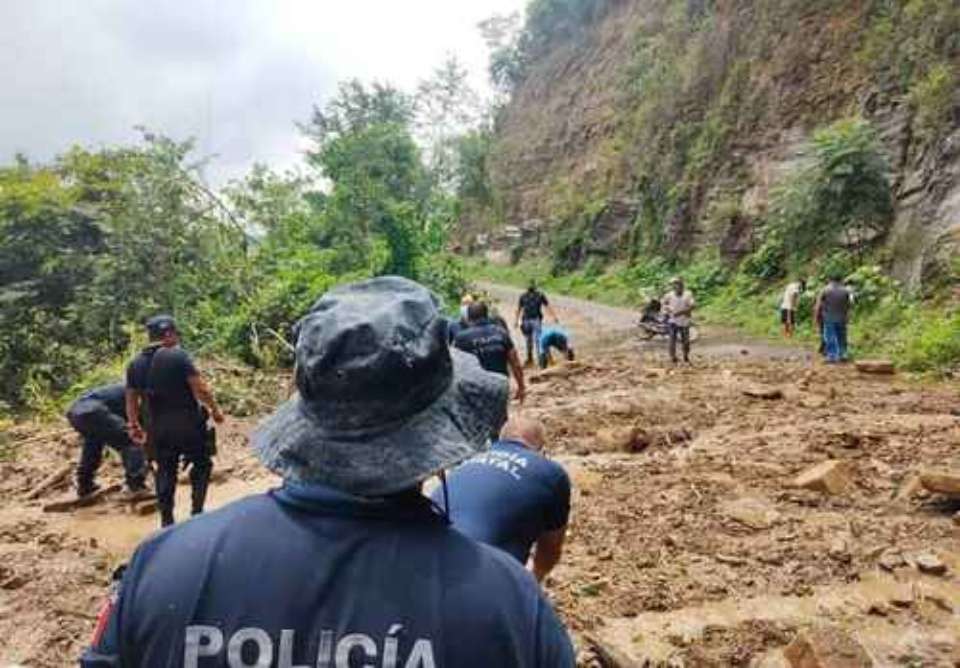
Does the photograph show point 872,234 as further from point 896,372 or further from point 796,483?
point 796,483

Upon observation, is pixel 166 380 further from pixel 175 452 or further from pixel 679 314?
pixel 679 314

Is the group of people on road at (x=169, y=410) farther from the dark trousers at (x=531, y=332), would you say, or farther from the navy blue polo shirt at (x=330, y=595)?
the dark trousers at (x=531, y=332)

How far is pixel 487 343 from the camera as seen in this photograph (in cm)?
766

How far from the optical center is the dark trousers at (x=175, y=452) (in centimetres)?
582

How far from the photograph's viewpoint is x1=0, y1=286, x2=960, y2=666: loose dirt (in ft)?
14.4

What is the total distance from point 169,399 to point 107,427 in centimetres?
196

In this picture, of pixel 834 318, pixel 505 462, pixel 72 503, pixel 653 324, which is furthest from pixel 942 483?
pixel 653 324

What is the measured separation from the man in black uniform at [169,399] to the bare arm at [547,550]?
3227 mm

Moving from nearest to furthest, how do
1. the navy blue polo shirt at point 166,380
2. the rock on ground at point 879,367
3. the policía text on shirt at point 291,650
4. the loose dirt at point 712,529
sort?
the policía text on shirt at point 291,650 → the loose dirt at point 712,529 → the navy blue polo shirt at point 166,380 → the rock on ground at point 879,367

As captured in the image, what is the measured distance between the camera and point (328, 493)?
4.40 ft

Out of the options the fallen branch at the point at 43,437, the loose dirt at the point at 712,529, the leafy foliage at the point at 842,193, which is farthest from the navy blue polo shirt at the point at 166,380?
the leafy foliage at the point at 842,193

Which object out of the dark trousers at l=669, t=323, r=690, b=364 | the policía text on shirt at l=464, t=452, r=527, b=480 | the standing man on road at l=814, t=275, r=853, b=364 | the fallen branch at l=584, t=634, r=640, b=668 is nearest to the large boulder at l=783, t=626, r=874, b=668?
the fallen branch at l=584, t=634, r=640, b=668

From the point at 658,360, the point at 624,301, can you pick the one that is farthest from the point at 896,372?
the point at 624,301

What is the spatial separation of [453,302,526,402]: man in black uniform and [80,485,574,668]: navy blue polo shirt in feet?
20.2
